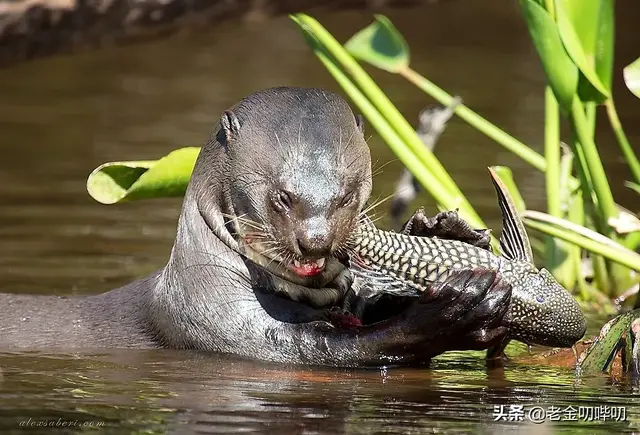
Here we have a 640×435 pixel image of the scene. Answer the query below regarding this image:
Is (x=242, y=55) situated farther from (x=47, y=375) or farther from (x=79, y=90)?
(x=47, y=375)

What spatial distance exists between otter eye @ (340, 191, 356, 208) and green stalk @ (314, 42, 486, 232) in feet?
4.16

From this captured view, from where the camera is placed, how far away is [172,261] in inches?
190

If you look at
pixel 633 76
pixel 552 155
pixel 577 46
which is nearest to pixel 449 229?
pixel 577 46

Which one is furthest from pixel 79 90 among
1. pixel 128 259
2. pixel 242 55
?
pixel 128 259

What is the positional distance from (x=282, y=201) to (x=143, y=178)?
0.95m

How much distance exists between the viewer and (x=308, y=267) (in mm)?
4348

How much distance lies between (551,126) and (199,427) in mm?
2641

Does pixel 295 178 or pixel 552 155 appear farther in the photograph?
pixel 552 155

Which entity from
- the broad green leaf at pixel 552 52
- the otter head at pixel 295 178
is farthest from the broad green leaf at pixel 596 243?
the otter head at pixel 295 178

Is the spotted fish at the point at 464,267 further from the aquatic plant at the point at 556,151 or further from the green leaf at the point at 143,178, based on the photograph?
the green leaf at the point at 143,178

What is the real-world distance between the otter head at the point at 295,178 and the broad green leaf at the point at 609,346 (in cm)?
80

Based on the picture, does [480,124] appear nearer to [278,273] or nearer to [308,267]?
[278,273]

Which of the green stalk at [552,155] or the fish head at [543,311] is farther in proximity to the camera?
the green stalk at [552,155]

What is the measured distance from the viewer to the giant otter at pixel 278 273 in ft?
14.1
